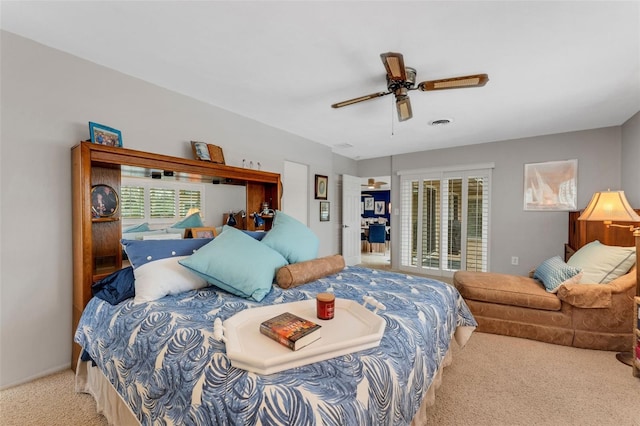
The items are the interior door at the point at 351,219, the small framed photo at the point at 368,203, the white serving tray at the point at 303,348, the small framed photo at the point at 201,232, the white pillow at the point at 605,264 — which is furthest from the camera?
the small framed photo at the point at 368,203

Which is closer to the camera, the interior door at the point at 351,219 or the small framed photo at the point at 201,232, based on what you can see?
the small framed photo at the point at 201,232

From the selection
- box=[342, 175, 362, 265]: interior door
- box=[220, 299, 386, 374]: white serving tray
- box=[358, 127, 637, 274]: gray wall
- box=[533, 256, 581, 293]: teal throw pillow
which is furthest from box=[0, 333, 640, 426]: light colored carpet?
box=[342, 175, 362, 265]: interior door

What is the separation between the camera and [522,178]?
4.34 metres

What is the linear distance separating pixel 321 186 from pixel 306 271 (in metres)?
3.04

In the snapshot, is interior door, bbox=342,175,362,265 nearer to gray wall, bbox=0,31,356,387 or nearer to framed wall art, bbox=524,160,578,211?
framed wall art, bbox=524,160,578,211

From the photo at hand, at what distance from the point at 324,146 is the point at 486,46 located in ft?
10.4

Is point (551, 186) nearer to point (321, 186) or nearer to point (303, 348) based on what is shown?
point (321, 186)

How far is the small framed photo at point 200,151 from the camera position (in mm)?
2793

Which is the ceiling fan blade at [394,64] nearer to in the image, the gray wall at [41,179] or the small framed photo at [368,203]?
the gray wall at [41,179]

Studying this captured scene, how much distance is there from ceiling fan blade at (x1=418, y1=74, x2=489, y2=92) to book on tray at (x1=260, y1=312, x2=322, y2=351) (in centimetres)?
194

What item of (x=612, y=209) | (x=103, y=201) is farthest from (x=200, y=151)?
(x=612, y=209)

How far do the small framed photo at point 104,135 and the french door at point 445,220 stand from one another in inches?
183

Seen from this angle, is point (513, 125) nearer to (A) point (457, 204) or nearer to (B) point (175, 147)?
(A) point (457, 204)

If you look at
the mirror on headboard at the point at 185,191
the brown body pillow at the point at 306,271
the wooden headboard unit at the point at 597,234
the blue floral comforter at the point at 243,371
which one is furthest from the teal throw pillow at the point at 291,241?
the wooden headboard unit at the point at 597,234
